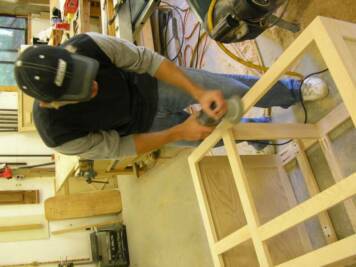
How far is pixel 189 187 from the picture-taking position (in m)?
2.54

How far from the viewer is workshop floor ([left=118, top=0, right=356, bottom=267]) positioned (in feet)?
4.75

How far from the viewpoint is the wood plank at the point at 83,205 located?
11.9 feet

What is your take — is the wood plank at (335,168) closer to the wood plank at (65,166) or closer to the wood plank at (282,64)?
the wood plank at (282,64)

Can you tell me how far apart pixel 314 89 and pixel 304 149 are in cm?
26

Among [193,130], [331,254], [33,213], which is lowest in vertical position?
[331,254]

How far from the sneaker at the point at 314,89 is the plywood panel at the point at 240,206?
0.34 metres

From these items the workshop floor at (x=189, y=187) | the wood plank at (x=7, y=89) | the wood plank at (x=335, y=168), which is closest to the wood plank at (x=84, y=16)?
the workshop floor at (x=189, y=187)

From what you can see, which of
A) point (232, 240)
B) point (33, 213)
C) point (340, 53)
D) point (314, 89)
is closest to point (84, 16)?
point (314, 89)

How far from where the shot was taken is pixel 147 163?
2967 mm

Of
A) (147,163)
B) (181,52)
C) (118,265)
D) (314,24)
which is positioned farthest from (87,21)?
(118,265)

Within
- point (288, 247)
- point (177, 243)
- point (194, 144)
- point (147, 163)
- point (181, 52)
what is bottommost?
point (288, 247)

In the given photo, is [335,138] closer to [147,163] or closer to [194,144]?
[194,144]

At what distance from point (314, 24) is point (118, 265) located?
3207 millimetres

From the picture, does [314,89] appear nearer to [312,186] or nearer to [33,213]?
[312,186]
